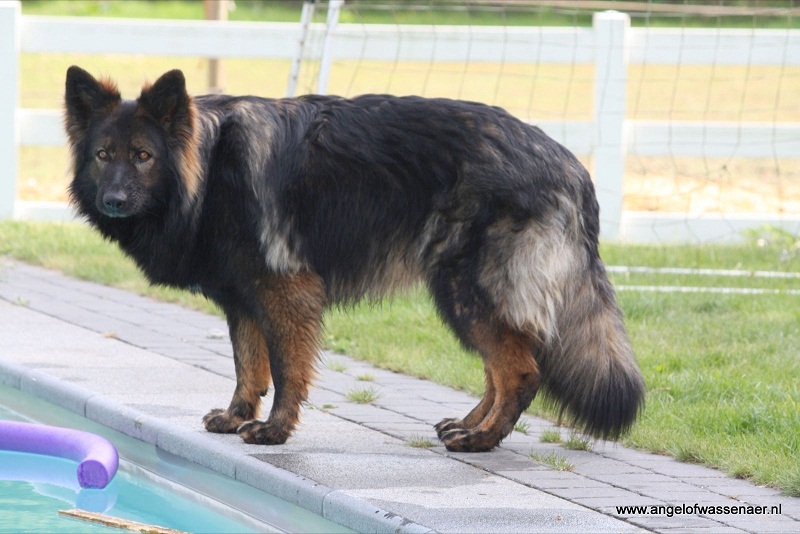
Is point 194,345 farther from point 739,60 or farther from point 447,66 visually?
point 447,66

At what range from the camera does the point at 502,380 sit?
468 cm

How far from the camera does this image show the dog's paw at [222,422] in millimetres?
4871

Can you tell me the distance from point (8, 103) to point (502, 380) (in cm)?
766

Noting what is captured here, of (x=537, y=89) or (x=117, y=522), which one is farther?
(x=537, y=89)

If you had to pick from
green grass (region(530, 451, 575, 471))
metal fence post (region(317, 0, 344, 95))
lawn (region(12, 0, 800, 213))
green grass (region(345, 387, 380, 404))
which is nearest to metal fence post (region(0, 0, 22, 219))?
lawn (region(12, 0, 800, 213))

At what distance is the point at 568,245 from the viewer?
4656 millimetres

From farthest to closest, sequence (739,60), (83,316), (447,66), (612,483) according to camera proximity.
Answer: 1. (447,66)
2. (739,60)
3. (83,316)
4. (612,483)

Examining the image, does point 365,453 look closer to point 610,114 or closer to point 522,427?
point 522,427

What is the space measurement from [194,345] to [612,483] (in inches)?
127

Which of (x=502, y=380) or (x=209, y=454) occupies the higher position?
(x=502, y=380)

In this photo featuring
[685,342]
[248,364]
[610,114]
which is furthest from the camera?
[610,114]

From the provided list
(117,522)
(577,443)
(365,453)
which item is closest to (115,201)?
(117,522)

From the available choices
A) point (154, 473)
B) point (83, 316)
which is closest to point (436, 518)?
point (154, 473)

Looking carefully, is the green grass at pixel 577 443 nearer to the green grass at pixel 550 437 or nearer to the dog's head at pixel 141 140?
the green grass at pixel 550 437
